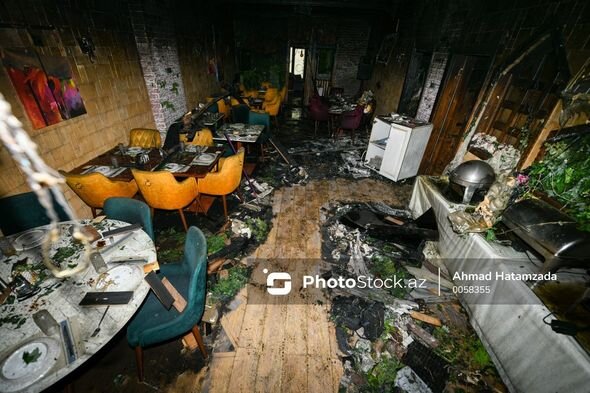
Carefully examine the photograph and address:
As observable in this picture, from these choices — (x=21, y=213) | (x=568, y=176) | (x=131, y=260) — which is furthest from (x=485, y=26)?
(x=21, y=213)

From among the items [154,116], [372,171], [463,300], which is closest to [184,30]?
[154,116]

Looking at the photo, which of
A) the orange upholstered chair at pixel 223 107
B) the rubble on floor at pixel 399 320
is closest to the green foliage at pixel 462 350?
the rubble on floor at pixel 399 320

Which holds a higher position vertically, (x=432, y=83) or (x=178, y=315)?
(x=432, y=83)

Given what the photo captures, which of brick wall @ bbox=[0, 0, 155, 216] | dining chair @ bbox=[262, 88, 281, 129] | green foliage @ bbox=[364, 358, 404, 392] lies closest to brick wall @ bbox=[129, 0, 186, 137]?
brick wall @ bbox=[0, 0, 155, 216]

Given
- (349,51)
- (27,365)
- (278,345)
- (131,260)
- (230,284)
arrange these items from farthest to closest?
(349,51) → (230,284) → (278,345) → (131,260) → (27,365)

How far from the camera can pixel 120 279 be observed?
5.93 ft

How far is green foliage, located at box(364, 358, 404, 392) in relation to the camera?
6.84 feet

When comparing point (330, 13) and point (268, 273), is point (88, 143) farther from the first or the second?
point (330, 13)

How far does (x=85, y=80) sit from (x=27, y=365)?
12.5 ft

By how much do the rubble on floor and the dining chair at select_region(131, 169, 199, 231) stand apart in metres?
2.02

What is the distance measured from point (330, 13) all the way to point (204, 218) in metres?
8.98

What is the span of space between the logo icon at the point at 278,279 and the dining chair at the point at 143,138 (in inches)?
129

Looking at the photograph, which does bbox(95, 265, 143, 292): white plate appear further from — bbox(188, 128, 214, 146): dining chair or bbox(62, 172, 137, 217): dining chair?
bbox(188, 128, 214, 146): dining chair

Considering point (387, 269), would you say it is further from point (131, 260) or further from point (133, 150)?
point (133, 150)
